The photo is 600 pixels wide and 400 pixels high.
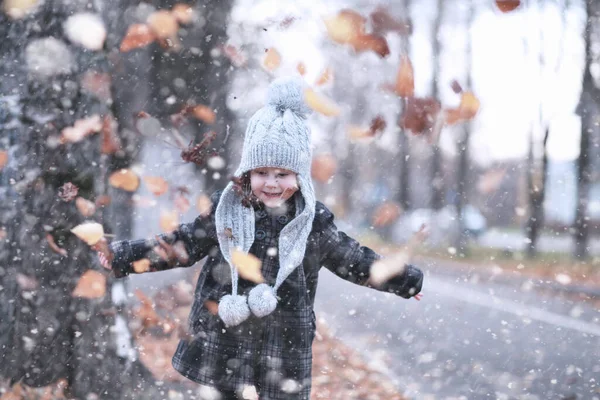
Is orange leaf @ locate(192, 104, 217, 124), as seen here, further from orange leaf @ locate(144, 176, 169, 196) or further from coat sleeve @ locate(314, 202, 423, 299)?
coat sleeve @ locate(314, 202, 423, 299)

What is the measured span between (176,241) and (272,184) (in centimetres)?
52

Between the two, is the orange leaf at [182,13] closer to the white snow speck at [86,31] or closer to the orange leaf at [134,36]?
the orange leaf at [134,36]

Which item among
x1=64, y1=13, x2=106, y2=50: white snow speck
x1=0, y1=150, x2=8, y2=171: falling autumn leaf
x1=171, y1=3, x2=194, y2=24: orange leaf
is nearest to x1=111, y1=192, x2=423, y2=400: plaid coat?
x1=0, y1=150, x2=8, y2=171: falling autumn leaf

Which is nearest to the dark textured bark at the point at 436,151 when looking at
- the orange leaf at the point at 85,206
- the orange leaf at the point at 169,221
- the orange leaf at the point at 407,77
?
the orange leaf at the point at 407,77

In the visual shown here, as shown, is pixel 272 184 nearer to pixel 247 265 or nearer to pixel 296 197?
pixel 296 197

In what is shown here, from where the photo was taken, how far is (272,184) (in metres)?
3.13

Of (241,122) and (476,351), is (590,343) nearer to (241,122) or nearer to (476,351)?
(476,351)

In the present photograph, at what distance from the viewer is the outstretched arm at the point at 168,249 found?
3.18m

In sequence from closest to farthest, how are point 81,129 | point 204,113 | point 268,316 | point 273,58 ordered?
point 268,316 < point 81,129 < point 273,58 < point 204,113

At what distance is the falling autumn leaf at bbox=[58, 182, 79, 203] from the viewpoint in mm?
4281

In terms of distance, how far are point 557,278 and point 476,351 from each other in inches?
332

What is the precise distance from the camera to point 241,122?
57.4 ft

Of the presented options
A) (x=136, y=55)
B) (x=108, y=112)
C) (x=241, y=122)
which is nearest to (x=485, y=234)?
(x=241, y=122)

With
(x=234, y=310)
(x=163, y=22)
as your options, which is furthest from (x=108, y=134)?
(x=163, y=22)
